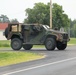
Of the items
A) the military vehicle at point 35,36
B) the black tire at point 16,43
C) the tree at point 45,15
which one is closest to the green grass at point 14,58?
the military vehicle at point 35,36

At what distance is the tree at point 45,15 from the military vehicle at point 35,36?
168 ft

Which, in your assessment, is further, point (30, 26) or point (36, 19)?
point (36, 19)

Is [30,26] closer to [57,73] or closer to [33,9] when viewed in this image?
[57,73]

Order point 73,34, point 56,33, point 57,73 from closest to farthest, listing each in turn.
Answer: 1. point 57,73
2. point 56,33
3. point 73,34

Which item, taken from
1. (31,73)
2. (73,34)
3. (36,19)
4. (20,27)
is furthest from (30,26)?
(73,34)

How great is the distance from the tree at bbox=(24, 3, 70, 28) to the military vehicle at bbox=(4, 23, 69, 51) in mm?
51244

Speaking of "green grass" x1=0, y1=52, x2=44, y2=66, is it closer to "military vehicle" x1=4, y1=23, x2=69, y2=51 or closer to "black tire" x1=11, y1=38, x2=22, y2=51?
"military vehicle" x1=4, y1=23, x2=69, y2=51

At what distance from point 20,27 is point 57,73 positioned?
62.5ft

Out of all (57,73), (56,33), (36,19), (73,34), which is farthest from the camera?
(73,34)

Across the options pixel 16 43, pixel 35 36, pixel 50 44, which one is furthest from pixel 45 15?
pixel 50 44

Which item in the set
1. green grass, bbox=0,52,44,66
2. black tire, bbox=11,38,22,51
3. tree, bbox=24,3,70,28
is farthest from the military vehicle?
tree, bbox=24,3,70,28

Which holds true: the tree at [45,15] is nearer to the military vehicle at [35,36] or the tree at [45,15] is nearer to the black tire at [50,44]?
the military vehicle at [35,36]

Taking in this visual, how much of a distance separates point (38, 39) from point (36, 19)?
53.4 metres

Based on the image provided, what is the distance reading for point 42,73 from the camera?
15.2 m
